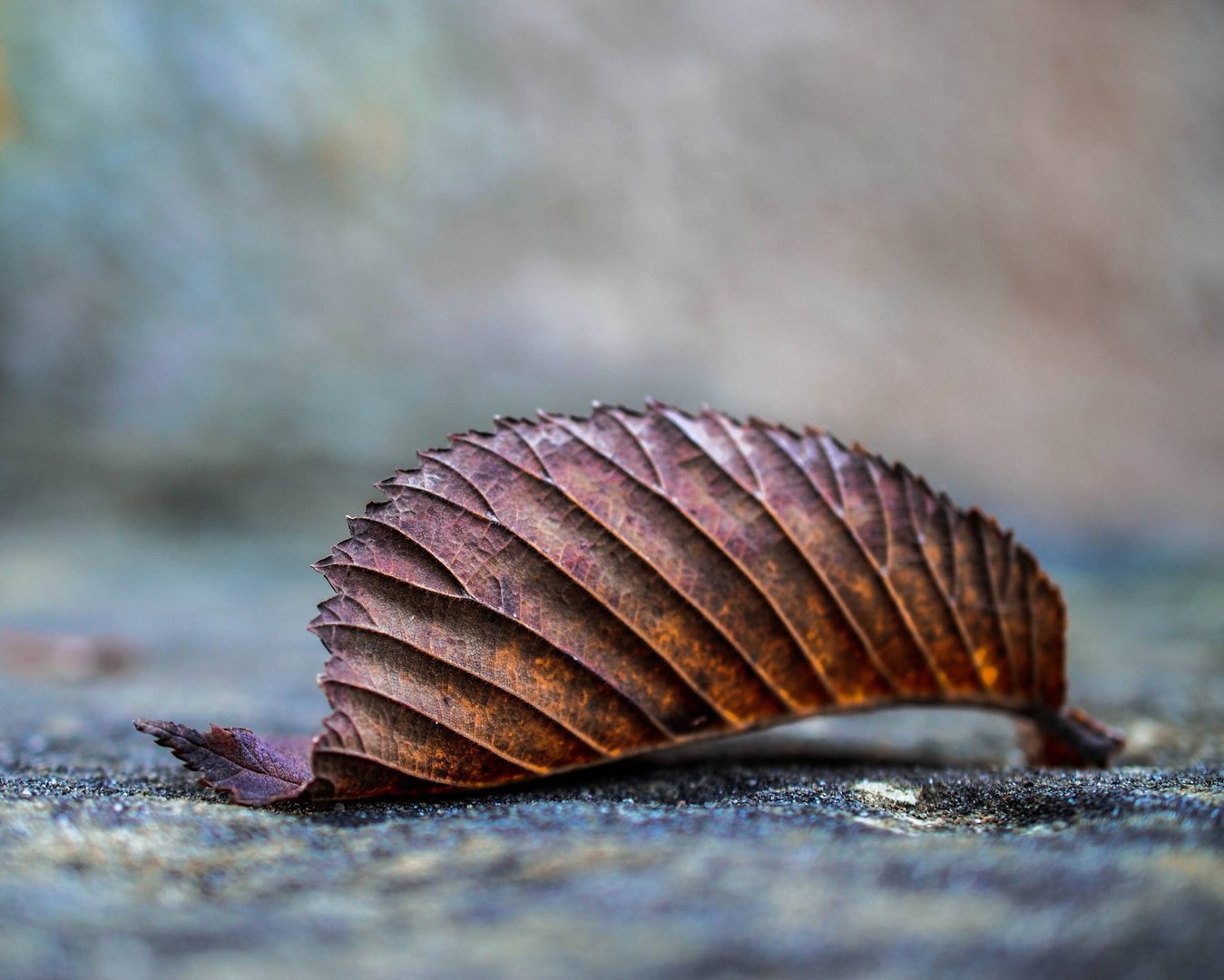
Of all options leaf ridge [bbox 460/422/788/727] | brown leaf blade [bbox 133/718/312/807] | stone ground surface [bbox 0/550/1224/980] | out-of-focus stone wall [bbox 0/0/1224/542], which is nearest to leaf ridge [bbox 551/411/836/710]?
leaf ridge [bbox 460/422/788/727]

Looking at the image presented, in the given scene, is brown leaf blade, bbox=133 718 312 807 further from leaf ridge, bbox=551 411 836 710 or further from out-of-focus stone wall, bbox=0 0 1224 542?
out-of-focus stone wall, bbox=0 0 1224 542

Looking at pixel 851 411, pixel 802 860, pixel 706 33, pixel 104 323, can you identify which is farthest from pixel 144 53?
pixel 802 860

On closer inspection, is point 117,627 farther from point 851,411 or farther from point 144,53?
point 851,411

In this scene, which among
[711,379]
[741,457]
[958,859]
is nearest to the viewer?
[958,859]

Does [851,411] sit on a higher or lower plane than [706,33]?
lower

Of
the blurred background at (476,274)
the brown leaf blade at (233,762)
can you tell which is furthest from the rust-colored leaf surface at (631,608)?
the blurred background at (476,274)

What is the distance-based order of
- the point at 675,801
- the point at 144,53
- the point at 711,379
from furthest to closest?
the point at 711,379 < the point at 144,53 < the point at 675,801

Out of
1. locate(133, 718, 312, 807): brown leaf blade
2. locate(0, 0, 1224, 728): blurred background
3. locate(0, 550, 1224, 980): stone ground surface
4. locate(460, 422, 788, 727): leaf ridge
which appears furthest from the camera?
locate(0, 0, 1224, 728): blurred background
